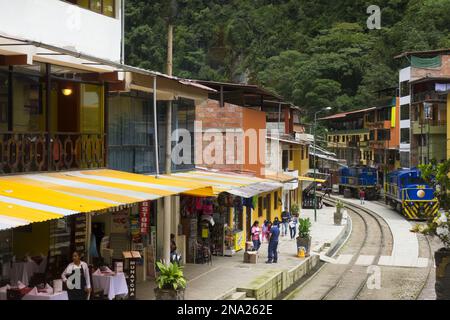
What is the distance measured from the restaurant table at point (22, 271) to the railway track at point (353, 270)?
8306 millimetres

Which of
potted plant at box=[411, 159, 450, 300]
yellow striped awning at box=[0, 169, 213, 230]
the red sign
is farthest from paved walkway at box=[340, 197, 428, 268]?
yellow striped awning at box=[0, 169, 213, 230]

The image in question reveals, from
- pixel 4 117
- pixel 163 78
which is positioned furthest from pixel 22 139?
pixel 163 78

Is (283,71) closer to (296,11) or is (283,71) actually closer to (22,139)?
(296,11)

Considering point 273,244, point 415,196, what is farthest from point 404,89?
point 273,244

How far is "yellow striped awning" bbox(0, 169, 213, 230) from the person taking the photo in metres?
11.2

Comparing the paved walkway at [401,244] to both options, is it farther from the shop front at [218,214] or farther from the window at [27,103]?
the window at [27,103]

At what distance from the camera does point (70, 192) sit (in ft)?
44.4

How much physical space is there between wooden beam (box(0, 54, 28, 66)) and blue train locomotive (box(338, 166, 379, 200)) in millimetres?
53068

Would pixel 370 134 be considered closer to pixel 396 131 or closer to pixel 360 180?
pixel 396 131

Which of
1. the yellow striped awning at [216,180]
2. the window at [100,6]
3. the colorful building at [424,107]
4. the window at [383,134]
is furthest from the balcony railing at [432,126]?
the window at [100,6]

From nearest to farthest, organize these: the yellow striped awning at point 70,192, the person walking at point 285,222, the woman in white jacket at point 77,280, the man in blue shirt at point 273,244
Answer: the yellow striped awning at point 70,192 → the woman in white jacket at point 77,280 → the man in blue shirt at point 273,244 → the person walking at point 285,222

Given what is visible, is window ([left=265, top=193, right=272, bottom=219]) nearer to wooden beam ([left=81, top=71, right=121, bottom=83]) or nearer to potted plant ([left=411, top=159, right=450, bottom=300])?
wooden beam ([left=81, top=71, right=121, bottom=83])

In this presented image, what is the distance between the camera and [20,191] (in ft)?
41.7

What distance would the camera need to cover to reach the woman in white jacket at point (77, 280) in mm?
14016
